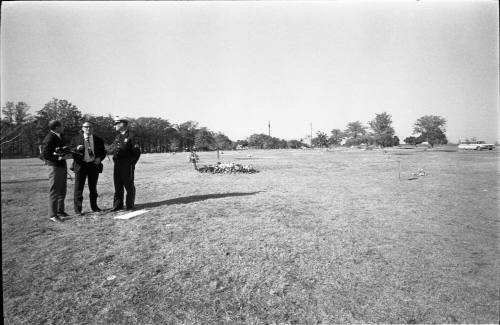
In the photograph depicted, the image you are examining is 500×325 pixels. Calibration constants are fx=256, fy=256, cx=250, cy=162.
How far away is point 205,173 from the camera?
14922mm

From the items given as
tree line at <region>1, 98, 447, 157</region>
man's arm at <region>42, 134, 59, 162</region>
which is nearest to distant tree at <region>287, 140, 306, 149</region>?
tree line at <region>1, 98, 447, 157</region>

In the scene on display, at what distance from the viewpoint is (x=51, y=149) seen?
531 centimetres

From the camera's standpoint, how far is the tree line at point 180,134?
30153mm

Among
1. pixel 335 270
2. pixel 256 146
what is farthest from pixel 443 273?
pixel 256 146

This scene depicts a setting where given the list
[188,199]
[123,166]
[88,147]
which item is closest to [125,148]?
[123,166]

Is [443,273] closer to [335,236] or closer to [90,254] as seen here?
[335,236]

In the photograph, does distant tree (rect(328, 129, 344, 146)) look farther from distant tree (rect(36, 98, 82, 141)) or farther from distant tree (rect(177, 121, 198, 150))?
distant tree (rect(36, 98, 82, 141))

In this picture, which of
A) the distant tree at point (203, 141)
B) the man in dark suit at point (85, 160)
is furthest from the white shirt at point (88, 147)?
the distant tree at point (203, 141)

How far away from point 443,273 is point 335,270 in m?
1.35

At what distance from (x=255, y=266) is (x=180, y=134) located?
307 ft

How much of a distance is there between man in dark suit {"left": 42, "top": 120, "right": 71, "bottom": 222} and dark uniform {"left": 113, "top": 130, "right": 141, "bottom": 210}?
1.05m

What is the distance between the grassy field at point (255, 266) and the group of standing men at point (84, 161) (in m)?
0.50

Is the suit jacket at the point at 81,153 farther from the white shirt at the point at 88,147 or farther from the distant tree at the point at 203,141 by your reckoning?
the distant tree at the point at 203,141

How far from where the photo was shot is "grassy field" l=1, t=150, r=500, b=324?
264cm
